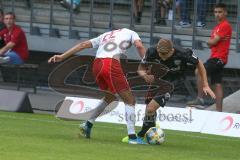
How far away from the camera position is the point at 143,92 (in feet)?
65.4

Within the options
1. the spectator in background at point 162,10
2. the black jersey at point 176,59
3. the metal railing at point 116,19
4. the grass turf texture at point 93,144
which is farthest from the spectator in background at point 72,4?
the black jersey at point 176,59

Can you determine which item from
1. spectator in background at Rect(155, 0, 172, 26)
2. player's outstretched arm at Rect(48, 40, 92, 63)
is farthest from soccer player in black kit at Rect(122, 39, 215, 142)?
spectator in background at Rect(155, 0, 172, 26)

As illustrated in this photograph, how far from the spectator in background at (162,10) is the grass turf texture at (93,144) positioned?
544 centimetres

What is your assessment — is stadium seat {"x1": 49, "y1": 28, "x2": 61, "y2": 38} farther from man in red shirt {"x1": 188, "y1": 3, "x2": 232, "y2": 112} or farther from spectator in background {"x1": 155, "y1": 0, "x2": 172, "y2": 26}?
man in red shirt {"x1": 188, "y1": 3, "x2": 232, "y2": 112}

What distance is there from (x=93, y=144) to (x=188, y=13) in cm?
983

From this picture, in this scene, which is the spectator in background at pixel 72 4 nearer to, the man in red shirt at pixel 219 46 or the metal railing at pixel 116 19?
the metal railing at pixel 116 19

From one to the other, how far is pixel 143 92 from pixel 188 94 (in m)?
2.12

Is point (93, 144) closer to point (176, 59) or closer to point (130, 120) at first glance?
point (130, 120)

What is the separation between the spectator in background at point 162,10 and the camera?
23.0m

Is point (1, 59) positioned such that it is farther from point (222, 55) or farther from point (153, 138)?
point (153, 138)

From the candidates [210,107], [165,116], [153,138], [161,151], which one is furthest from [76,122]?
[161,151]

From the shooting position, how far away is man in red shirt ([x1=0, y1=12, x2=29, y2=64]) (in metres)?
21.9

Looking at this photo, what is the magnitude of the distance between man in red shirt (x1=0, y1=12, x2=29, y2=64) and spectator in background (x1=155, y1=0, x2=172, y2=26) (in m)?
3.63

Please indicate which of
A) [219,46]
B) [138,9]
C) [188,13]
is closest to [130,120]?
[219,46]
